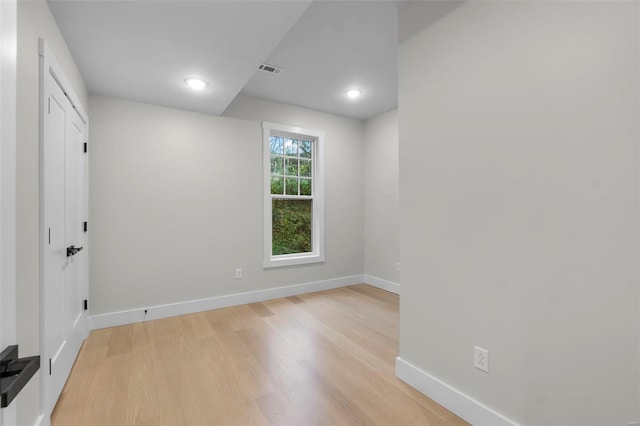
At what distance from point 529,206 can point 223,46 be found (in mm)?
2223

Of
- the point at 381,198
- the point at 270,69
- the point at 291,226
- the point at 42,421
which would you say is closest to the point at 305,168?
the point at 291,226

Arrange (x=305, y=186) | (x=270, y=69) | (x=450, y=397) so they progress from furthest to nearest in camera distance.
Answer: (x=305, y=186) < (x=270, y=69) < (x=450, y=397)

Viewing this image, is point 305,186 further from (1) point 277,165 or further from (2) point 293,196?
(1) point 277,165

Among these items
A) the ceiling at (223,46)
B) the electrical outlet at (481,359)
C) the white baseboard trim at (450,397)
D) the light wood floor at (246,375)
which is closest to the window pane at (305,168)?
the ceiling at (223,46)

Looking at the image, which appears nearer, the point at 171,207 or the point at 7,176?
the point at 7,176

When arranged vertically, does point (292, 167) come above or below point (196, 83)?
below

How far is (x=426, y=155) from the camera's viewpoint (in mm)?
1925

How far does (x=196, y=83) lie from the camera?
2.74 meters

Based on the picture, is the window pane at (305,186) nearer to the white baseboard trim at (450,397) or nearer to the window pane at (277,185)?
the window pane at (277,185)

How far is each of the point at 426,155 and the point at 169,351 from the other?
2612mm

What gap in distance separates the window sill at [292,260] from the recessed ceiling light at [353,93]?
227 cm

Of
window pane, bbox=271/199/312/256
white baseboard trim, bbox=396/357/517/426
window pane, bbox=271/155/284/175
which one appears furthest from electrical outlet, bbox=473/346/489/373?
window pane, bbox=271/155/284/175

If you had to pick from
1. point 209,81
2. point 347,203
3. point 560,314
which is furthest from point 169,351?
point 347,203

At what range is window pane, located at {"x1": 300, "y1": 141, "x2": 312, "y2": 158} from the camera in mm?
4414
